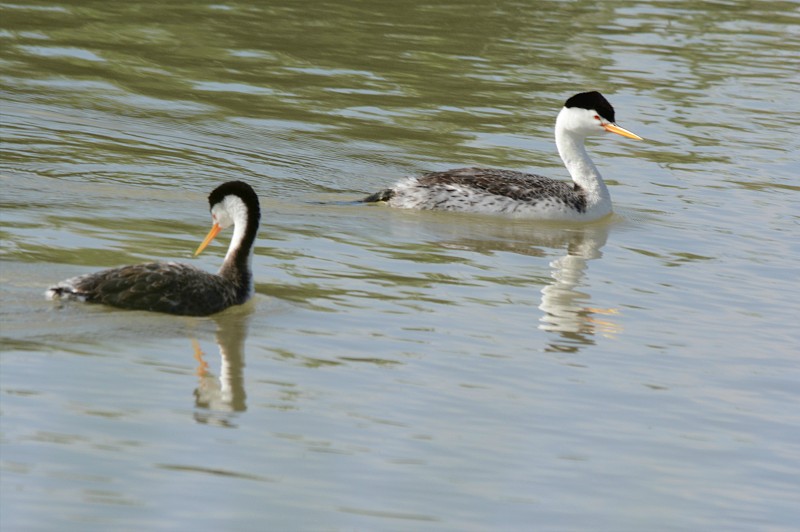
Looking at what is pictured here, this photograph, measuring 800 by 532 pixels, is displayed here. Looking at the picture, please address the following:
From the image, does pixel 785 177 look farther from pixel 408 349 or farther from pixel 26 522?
pixel 26 522

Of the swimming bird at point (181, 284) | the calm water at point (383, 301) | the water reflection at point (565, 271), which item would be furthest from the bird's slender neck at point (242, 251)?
the water reflection at point (565, 271)

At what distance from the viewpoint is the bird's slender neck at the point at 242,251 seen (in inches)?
447

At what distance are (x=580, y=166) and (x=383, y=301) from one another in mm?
5545

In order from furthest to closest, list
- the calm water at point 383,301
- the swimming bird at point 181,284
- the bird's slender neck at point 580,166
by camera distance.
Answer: the bird's slender neck at point 580,166, the swimming bird at point 181,284, the calm water at point 383,301

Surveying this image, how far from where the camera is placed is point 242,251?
11.5 metres

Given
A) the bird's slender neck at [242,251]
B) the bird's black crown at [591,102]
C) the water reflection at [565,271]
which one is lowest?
the water reflection at [565,271]

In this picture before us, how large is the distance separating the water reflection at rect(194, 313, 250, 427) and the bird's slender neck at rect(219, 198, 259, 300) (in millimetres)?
430

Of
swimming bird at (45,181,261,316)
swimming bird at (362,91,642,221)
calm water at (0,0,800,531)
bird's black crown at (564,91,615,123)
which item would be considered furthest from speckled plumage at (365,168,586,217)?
swimming bird at (45,181,261,316)

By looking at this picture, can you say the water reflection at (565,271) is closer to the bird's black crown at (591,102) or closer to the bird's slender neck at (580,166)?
the bird's slender neck at (580,166)

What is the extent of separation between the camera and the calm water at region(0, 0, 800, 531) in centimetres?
805

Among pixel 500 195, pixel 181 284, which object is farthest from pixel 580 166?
pixel 181 284

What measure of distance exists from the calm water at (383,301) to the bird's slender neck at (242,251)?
20 cm

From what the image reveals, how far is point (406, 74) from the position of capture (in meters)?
23.3

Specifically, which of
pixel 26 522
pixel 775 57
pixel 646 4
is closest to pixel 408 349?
pixel 26 522
